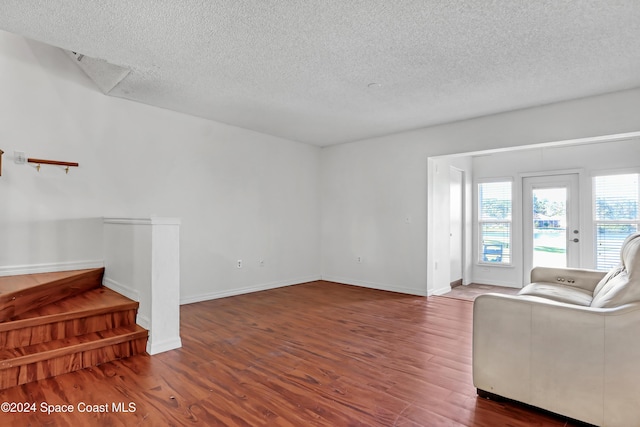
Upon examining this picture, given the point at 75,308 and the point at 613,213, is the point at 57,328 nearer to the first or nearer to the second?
the point at 75,308

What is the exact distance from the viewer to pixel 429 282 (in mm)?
4922

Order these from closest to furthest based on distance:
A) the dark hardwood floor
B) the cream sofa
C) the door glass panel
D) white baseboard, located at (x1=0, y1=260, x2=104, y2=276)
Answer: the cream sofa
the dark hardwood floor
white baseboard, located at (x1=0, y1=260, x2=104, y2=276)
the door glass panel

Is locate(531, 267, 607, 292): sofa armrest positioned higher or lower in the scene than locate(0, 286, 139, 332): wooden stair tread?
higher

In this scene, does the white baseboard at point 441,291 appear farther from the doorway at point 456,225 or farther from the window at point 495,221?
the window at point 495,221

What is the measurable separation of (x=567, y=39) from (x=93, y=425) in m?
3.97

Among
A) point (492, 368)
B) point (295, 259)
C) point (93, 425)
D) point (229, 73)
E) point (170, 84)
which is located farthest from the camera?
point (295, 259)

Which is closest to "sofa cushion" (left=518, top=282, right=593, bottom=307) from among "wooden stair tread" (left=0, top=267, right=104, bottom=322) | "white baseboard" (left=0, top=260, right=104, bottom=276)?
"wooden stair tread" (left=0, top=267, right=104, bottom=322)

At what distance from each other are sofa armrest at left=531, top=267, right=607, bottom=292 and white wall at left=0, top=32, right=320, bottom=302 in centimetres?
363

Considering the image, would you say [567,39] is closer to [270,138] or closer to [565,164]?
[565,164]

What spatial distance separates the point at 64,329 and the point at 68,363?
12.8 inches

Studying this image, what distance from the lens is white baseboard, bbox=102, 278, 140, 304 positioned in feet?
9.93

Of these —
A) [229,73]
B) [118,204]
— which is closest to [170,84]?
[229,73]

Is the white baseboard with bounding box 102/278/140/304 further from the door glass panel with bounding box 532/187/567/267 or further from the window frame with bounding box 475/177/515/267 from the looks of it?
the door glass panel with bounding box 532/187/567/267

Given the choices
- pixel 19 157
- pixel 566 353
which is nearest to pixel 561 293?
pixel 566 353
